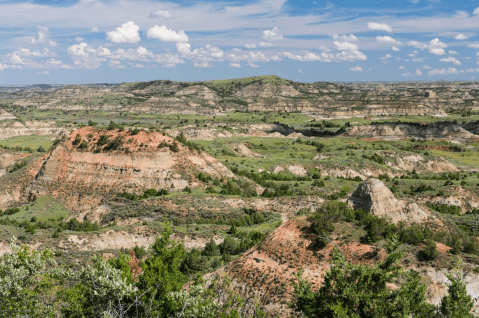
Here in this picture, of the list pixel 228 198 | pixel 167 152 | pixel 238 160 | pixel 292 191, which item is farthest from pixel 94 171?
pixel 238 160

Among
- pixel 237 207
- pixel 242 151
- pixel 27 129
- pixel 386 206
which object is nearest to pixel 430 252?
pixel 386 206

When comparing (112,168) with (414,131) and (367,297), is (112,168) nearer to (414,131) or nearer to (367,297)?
(367,297)

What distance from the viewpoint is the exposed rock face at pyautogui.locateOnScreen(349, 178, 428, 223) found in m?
37.5

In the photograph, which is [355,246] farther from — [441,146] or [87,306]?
[441,146]

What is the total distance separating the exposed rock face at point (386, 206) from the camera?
37500mm

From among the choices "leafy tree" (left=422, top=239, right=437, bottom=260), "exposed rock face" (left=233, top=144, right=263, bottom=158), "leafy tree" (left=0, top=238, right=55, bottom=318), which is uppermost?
"leafy tree" (left=0, top=238, right=55, bottom=318)

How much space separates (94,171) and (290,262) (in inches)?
1620

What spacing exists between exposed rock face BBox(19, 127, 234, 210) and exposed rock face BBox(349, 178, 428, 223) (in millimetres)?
26920

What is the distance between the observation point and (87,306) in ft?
57.8

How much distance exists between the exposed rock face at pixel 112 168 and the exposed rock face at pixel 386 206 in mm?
26920

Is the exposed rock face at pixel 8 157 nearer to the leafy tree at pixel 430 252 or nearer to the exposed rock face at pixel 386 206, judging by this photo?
the exposed rock face at pixel 386 206

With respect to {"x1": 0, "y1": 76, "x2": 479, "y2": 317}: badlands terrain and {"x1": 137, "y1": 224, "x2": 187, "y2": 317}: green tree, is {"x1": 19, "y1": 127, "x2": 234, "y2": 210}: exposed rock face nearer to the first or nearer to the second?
{"x1": 0, "y1": 76, "x2": 479, "y2": 317}: badlands terrain

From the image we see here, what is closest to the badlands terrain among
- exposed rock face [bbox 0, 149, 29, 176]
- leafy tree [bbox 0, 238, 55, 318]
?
exposed rock face [bbox 0, 149, 29, 176]

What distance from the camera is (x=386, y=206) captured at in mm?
38281
